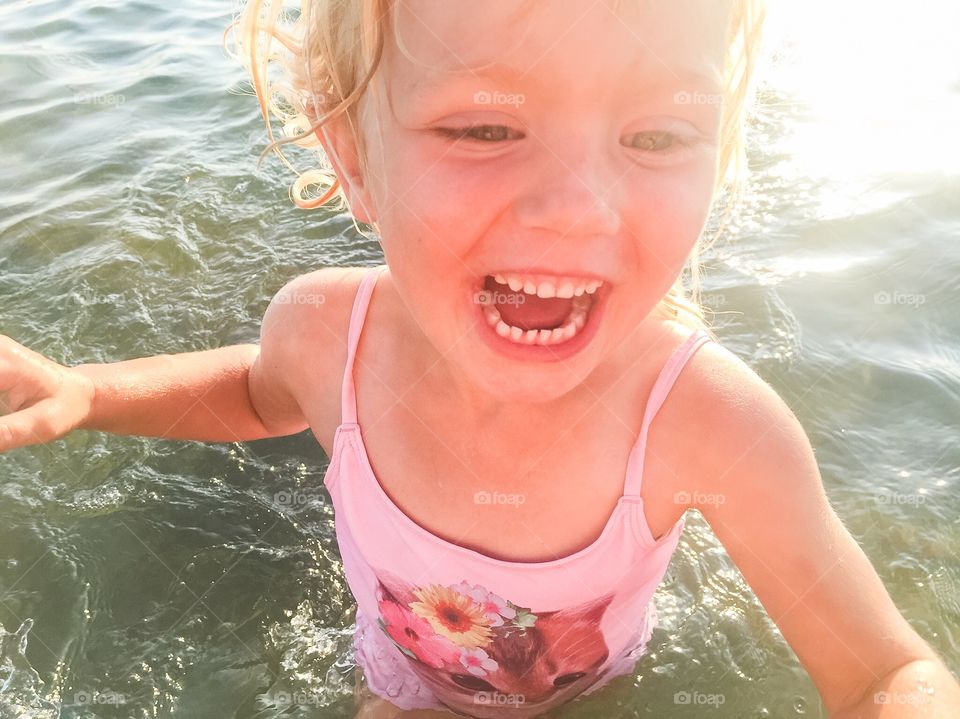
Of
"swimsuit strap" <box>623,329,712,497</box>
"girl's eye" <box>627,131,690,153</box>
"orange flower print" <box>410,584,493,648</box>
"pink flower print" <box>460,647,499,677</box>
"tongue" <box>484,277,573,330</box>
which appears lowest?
"pink flower print" <box>460,647,499,677</box>

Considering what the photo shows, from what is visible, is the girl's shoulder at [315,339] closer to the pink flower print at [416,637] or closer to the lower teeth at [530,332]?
the pink flower print at [416,637]

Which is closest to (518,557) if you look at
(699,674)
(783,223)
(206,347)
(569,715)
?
(569,715)

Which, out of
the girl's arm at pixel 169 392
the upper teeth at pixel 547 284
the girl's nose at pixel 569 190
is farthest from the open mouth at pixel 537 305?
the girl's arm at pixel 169 392

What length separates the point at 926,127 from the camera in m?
4.89

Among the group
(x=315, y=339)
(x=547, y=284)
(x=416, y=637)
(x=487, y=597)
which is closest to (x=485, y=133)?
(x=547, y=284)

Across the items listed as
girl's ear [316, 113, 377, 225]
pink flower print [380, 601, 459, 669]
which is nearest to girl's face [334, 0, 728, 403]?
girl's ear [316, 113, 377, 225]

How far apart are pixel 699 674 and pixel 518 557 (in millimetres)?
985

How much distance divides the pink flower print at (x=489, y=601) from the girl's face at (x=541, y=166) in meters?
0.61

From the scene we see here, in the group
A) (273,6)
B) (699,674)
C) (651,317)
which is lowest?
(699,674)

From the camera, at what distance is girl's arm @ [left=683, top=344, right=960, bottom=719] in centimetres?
159

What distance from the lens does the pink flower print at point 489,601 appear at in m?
1.95

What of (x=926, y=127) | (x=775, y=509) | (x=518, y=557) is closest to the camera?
(x=775, y=509)

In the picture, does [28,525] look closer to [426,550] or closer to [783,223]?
[426,550]

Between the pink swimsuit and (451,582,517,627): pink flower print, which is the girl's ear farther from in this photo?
(451,582,517,627): pink flower print
